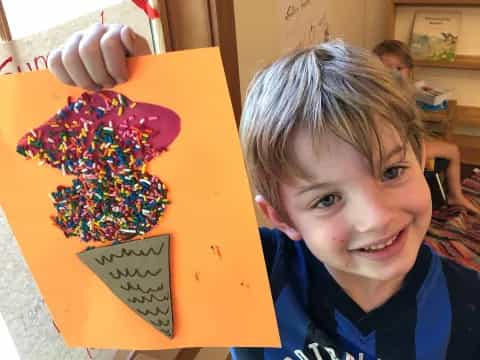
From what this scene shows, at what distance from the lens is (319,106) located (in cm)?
63

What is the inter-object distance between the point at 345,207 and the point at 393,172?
0.08 metres

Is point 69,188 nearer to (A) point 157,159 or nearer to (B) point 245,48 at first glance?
(A) point 157,159

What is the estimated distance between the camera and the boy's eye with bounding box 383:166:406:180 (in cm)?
64

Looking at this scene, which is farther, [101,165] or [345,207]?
[345,207]

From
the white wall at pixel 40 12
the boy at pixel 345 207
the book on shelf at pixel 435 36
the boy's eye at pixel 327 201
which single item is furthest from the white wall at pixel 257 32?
the book on shelf at pixel 435 36

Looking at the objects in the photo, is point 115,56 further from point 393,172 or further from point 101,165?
point 393,172

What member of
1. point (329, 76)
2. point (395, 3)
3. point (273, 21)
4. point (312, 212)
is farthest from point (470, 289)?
point (395, 3)

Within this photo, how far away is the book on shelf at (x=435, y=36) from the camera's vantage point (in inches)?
109

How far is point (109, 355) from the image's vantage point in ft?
3.67

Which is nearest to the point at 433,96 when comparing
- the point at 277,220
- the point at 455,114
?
the point at 455,114

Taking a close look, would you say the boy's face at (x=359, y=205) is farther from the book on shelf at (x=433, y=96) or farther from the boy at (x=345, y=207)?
the book on shelf at (x=433, y=96)

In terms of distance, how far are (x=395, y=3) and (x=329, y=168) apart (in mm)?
2541

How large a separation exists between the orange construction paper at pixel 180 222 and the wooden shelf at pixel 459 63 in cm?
263

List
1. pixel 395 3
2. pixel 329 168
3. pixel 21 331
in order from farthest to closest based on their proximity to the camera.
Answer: pixel 395 3, pixel 21 331, pixel 329 168
